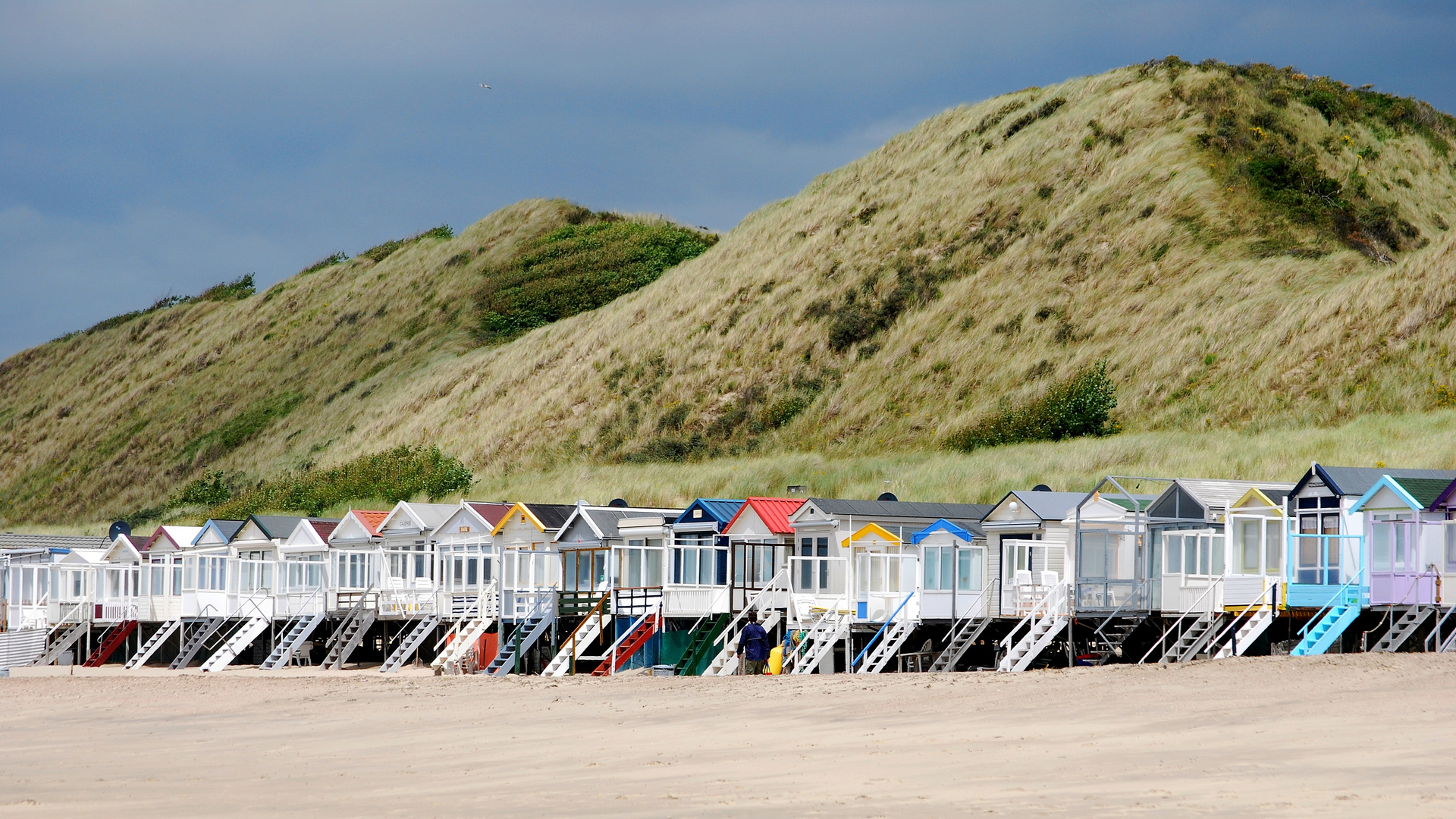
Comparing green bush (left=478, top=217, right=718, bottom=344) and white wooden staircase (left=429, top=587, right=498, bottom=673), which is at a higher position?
green bush (left=478, top=217, right=718, bottom=344)

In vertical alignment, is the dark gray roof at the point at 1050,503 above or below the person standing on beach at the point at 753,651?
above

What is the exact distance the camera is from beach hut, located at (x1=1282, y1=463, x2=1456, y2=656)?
29.0 m

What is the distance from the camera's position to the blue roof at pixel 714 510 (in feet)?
128

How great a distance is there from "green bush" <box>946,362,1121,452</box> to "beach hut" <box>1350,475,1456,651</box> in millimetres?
30606

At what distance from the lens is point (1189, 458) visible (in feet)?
170

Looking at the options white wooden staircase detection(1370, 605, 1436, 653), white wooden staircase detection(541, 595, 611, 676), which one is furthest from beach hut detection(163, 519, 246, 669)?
white wooden staircase detection(1370, 605, 1436, 653)

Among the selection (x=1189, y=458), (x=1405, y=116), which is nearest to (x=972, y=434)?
(x=1189, y=458)

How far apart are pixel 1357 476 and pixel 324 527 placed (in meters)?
32.7

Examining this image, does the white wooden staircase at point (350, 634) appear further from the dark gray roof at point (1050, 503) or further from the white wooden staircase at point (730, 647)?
the dark gray roof at point (1050, 503)

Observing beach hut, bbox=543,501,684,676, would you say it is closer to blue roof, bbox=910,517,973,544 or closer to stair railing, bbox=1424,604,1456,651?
blue roof, bbox=910,517,973,544

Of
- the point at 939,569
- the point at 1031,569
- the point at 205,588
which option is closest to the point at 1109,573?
the point at 1031,569

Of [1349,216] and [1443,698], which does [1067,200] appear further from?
[1443,698]

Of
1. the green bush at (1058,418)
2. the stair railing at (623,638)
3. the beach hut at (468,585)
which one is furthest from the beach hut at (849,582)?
the green bush at (1058,418)

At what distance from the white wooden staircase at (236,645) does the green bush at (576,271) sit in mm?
62428
